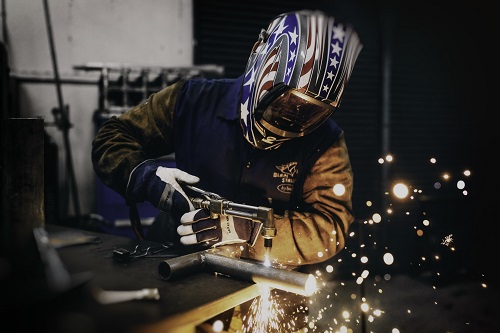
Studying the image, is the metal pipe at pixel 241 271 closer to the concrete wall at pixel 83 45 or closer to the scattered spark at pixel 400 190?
the concrete wall at pixel 83 45

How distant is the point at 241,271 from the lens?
1.46 m

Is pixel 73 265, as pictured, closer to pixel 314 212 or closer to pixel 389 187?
pixel 314 212

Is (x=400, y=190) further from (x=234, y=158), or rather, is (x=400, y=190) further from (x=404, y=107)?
(x=234, y=158)

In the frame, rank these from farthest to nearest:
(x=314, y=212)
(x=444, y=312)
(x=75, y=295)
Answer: (x=444, y=312) → (x=314, y=212) → (x=75, y=295)

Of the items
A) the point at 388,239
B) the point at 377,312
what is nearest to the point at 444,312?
the point at 377,312

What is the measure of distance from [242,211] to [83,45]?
2.43 metres

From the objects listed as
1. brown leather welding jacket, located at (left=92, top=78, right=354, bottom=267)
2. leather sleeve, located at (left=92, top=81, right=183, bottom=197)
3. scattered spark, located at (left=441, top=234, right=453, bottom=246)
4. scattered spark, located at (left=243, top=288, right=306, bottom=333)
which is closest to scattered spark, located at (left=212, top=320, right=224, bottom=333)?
scattered spark, located at (left=243, top=288, right=306, bottom=333)

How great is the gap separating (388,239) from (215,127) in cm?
286

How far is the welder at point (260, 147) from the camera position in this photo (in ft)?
5.68

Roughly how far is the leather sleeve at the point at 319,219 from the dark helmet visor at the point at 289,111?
1.32 feet

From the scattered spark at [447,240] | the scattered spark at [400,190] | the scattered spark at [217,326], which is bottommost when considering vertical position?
the scattered spark at [447,240]

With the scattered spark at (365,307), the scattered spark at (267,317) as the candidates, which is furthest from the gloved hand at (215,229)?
the scattered spark at (365,307)

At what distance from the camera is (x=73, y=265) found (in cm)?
148

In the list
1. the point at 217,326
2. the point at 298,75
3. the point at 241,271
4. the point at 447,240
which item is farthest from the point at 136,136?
the point at 447,240
